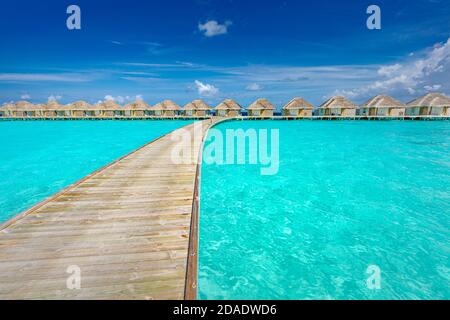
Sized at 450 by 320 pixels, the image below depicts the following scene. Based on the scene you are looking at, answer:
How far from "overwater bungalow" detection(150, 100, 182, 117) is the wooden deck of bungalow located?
36626mm

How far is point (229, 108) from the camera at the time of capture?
39656 millimetres

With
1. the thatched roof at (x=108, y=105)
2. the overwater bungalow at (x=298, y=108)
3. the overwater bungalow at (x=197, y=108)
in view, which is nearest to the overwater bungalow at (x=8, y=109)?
the thatched roof at (x=108, y=105)

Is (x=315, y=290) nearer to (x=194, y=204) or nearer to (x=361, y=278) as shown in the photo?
(x=361, y=278)

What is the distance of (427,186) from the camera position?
9641 mm

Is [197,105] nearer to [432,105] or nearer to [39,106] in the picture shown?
[39,106]

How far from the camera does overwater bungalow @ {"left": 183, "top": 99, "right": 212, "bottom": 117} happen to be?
40188 mm

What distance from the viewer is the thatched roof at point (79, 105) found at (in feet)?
137

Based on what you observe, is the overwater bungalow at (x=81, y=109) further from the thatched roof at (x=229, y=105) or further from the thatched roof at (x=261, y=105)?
the thatched roof at (x=261, y=105)

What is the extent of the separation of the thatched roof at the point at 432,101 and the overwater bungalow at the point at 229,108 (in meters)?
26.6

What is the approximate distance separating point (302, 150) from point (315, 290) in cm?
1358

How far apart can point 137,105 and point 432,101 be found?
46415 mm

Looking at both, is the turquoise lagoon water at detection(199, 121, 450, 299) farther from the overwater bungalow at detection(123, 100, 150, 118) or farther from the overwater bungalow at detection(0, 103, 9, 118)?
the overwater bungalow at detection(0, 103, 9, 118)
